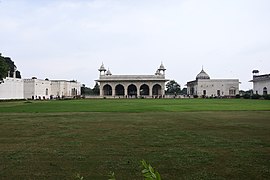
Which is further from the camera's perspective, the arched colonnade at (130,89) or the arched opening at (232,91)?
the arched opening at (232,91)

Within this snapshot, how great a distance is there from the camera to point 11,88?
181 ft

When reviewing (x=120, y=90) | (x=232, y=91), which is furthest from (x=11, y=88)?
(x=232, y=91)

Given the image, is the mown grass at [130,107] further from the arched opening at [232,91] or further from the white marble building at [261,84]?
the arched opening at [232,91]

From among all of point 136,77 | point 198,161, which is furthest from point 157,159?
point 136,77

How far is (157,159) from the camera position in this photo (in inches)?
243

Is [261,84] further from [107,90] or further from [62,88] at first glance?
[62,88]

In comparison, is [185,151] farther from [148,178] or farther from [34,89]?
[34,89]

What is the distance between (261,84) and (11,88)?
51.7 meters

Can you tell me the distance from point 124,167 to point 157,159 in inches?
35.1

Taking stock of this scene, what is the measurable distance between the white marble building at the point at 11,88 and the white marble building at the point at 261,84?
50667mm

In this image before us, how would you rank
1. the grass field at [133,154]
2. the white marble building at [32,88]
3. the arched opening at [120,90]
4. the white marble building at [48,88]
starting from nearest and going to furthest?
the grass field at [133,154]
the white marble building at [32,88]
the white marble building at [48,88]
the arched opening at [120,90]

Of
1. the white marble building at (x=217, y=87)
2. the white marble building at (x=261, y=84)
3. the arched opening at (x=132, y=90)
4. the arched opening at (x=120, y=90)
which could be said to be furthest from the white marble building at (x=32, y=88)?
the white marble building at (x=261, y=84)

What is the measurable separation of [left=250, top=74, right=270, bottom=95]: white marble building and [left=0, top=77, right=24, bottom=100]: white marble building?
166ft

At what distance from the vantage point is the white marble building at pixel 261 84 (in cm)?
6259
